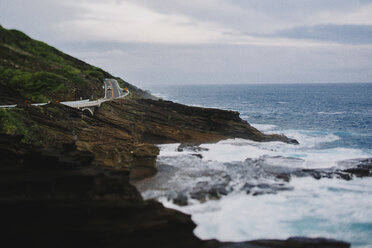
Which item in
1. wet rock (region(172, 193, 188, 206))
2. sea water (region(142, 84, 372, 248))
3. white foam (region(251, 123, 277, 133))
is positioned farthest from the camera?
white foam (region(251, 123, 277, 133))

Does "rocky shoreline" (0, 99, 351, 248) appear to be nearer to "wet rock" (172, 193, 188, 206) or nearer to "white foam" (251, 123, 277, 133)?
"wet rock" (172, 193, 188, 206)

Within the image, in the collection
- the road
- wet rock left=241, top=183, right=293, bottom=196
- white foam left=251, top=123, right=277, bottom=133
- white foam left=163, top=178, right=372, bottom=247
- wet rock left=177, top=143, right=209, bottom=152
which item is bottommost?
white foam left=163, top=178, right=372, bottom=247

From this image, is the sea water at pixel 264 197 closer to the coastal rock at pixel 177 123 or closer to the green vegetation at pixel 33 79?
the coastal rock at pixel 177 123

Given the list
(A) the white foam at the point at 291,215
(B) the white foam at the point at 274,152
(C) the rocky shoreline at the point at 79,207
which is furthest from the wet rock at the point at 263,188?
(B) the white foam at the point at 274,152

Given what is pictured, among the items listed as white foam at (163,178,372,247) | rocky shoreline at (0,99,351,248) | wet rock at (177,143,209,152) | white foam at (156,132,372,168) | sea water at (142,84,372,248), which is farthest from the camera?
wet rock at (177,143,209,152)

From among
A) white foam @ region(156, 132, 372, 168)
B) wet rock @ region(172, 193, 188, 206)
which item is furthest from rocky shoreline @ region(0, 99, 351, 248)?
white foam @ region(156, 132, 372, 168)

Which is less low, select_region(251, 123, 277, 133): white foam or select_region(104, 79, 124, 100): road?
select_region(104, 79, 124, 100): road

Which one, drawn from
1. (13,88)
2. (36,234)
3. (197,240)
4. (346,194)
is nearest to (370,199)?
(346,194)

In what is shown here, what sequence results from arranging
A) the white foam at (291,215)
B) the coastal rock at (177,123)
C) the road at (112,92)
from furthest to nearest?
the road at (112,92), the coastal rock at (177,123), the white foam at (291,215)

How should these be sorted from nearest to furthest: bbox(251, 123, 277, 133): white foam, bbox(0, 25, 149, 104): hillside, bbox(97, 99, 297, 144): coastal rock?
bbox(97, 99, 297, 144): coastal rock
bbox(0, 25, 149, 104): hillside
bbox(251, 123, 277, 133): white foam

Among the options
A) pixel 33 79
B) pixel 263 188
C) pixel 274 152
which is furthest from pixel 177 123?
pixel 33 79

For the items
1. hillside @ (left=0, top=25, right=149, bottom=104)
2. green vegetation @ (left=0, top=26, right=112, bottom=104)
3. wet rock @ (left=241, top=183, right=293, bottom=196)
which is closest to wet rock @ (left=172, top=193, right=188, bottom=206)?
wet rock @ (left=241, top=183, right=293, bottom=196)

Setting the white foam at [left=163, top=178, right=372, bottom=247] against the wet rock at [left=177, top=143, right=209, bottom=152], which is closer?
the white foam at [left=163, top=178, right=372, bottom=247]

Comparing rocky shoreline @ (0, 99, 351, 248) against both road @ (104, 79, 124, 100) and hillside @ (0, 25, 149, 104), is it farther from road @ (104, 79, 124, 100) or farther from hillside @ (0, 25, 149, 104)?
road @ (104, 79, 124, 100)
